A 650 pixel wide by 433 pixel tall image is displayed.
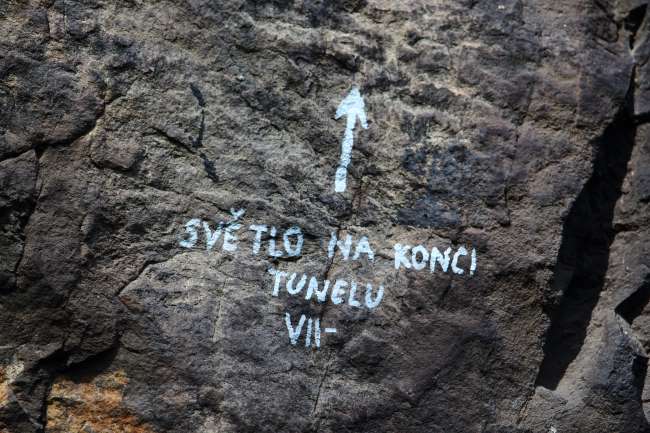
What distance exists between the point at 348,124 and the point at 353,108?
5 centimetres

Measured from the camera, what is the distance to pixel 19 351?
2312 millimetres

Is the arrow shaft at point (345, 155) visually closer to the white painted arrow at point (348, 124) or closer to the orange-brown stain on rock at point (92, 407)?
the white painted arrow at point (348, 124)

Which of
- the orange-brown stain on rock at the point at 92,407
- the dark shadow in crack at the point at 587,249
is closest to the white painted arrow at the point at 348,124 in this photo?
the dark shadow in crack at the point at 587,249

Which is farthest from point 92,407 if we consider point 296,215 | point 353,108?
point 353,108

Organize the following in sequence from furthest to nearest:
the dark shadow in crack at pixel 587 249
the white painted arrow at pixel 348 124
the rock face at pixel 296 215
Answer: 1. the dark shadow in crack at pixel 587 249
2. the white painted arrow at pixel 348 124
3. the rock face at pixel 296 215

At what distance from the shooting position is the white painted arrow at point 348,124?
95.7 inches

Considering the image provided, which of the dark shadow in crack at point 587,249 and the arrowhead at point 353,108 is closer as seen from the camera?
the arrowhead at point 353,108

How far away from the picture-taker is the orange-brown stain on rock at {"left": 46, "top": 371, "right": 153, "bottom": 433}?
7.66 ft

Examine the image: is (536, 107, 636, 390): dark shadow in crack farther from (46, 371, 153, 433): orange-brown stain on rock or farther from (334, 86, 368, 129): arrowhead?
(46, 371, 153, 433): orange-brown stain on rock

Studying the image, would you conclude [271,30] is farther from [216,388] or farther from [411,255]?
[216,388]

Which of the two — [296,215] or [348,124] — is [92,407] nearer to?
[296,215]

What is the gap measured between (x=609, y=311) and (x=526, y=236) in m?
0.43

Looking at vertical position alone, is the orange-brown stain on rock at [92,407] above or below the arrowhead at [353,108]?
below

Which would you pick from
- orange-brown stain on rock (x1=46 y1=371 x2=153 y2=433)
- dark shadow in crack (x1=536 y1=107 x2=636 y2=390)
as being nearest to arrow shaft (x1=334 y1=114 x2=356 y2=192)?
dark shadow in crack (x1=536 y1=107 x2=636 y2=390)
